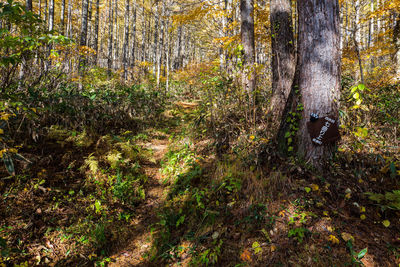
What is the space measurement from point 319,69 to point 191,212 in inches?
107

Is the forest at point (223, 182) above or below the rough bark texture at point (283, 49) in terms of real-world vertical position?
below

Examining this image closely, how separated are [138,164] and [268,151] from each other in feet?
8.28

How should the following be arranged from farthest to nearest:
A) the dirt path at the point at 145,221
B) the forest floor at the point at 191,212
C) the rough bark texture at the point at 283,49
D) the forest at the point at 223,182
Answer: the rough bark texture at the point at 283,49, the dirt path at the point at 145,221, the forest at the point at 223,182, the forest floor at the point at 191,212

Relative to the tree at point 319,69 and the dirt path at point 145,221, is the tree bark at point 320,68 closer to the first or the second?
the tree at point 319,69

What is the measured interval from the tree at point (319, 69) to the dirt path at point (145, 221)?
2486 millimetres

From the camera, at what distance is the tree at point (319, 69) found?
282cm

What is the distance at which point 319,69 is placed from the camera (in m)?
2.84

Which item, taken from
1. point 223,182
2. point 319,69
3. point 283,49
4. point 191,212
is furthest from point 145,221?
point 283,49

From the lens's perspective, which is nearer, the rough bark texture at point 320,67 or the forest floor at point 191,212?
the forest floor at point 191,212

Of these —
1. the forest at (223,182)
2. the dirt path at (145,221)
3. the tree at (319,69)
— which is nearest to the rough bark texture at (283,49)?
the forest at (223,182)

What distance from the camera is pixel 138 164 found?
414cm

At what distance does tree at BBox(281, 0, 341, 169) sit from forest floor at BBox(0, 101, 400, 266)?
1.07 ft

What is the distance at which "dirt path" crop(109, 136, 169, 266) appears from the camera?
2.74 meters

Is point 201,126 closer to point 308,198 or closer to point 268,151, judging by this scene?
point 268,151
